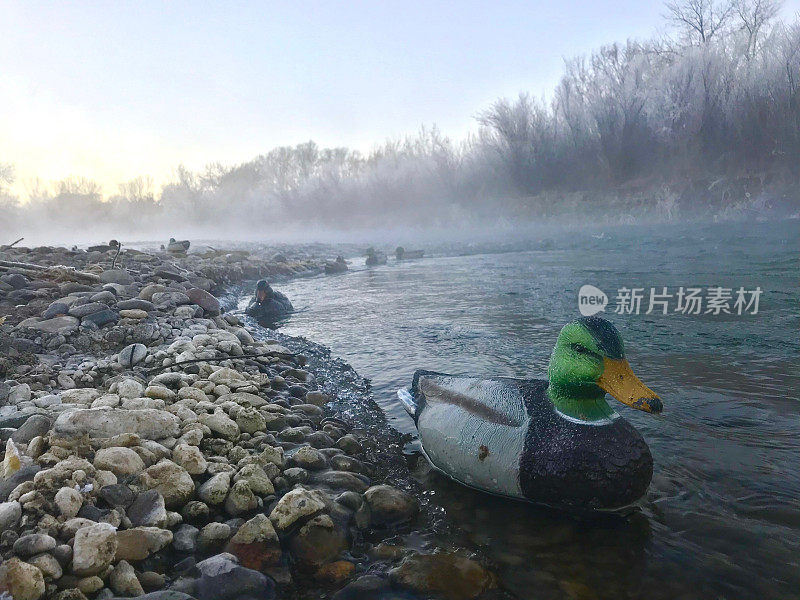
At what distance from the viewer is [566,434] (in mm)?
3203

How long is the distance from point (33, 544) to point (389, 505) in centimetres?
189

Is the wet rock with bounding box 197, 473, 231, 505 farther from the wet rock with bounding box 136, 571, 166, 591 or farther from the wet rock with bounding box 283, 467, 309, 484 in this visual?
the wet rock with bounding box 136, 571, 166, 591

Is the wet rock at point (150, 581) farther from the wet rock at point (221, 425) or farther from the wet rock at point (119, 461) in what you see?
the wet rock at point (221, 425)

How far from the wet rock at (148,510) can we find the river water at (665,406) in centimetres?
168

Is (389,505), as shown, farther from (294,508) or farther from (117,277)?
(117,277)

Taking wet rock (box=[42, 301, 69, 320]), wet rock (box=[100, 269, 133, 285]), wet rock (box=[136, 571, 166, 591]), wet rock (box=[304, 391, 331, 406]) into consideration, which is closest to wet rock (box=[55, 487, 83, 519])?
wet rock (box=[136, 571, 166, 591])

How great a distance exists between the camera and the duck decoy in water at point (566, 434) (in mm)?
3088

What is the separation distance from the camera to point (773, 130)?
1099 inches

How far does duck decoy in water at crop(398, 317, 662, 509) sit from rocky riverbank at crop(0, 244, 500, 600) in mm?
573

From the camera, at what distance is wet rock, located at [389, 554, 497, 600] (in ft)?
8.61

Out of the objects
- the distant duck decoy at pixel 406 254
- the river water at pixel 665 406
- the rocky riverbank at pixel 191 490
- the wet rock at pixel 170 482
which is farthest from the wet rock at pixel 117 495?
the distant duck decoy at pixel 406 254

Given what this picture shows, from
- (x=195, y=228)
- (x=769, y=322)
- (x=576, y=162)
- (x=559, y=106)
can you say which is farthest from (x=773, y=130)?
(x=195, y=228)

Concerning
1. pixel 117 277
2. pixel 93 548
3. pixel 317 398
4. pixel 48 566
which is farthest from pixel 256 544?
pixel 117 277

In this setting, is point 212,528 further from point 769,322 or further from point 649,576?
point 769,322
